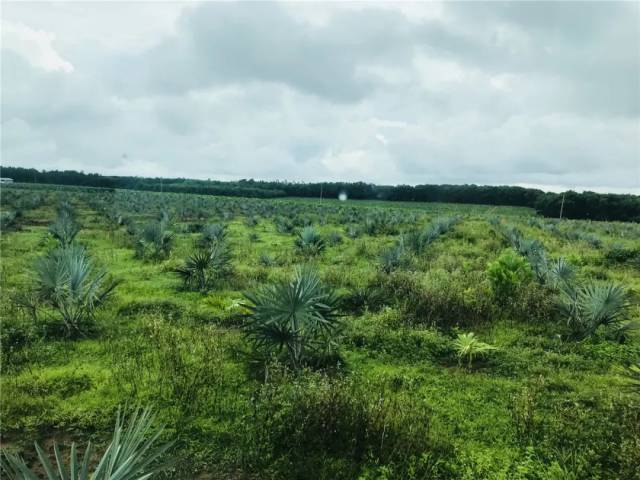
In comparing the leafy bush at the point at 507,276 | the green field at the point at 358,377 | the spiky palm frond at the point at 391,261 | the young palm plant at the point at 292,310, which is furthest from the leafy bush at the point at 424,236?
the young palm plant at the point at 292,310

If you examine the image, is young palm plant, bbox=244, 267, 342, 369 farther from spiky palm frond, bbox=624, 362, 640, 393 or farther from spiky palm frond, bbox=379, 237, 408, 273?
spiky palm frond, bbox=379, 237, 408, 273

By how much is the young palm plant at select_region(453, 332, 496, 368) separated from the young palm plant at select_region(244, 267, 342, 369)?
2.38 meters

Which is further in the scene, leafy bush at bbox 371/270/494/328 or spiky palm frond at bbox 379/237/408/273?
spiky palm frond at bbox 379/237/408/273

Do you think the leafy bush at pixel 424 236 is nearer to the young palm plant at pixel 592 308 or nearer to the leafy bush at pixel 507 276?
the leafy bush at pixel 507 276

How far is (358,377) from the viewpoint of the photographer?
6.70 metres

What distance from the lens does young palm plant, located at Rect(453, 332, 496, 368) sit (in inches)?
289

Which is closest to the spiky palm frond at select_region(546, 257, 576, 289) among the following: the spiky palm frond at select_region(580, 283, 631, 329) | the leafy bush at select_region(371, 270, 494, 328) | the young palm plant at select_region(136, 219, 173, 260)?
the spiky palm frond at select_region(580, 283, 631, 329)

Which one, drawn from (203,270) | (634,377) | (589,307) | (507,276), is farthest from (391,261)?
(634,377)

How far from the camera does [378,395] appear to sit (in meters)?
5.87

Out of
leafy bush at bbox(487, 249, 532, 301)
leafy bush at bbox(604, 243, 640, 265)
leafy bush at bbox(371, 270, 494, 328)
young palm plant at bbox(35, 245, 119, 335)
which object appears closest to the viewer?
young palm plant at bbox(35, 245, 119, 335)

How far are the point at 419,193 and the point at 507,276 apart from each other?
212ft

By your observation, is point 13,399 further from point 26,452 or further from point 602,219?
point 602,219

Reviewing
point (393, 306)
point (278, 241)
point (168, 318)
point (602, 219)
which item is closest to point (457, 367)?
point (393, 306)

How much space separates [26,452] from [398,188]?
2927 inches
